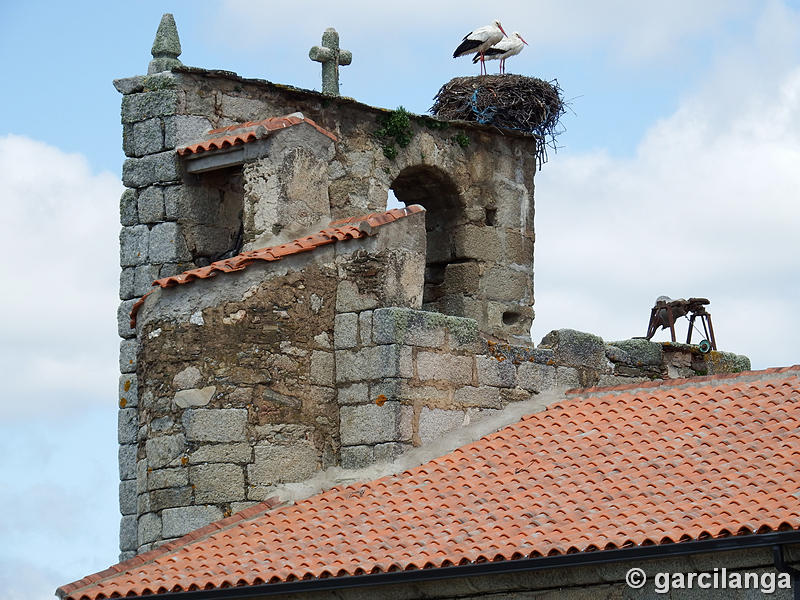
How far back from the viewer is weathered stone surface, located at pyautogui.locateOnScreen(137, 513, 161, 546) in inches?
479

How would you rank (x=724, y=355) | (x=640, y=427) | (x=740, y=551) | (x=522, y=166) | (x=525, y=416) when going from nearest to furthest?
(x=740, y=551) < (x=640, y=427) < (x=525, y=416) < (x=724, y=355) < (x=522, y=166)

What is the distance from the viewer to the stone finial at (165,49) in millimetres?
14789

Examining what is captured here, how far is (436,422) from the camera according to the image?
40.5 ft

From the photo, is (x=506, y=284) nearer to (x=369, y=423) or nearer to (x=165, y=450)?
(x=369, y=423)

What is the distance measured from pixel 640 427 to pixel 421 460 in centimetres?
176

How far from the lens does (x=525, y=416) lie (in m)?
12.6

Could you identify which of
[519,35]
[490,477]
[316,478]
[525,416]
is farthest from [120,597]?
[519,35]

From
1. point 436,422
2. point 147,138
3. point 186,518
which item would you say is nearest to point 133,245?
point 147,138

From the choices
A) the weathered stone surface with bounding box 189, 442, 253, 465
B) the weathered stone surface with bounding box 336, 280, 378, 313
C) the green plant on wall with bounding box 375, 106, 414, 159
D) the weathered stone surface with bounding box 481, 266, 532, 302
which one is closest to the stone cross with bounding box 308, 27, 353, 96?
the green plant on wall with bounding box 375, 106, 414, 159

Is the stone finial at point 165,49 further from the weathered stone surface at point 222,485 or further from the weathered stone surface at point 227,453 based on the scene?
the weathered stone surface at point 222,485

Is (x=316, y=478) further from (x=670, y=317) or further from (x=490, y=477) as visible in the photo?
(x=670, y=317)

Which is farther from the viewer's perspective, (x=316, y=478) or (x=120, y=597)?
(x=316, y=478)

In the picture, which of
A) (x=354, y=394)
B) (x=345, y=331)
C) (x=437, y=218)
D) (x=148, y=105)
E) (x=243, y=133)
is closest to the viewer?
(x=354, y=394)

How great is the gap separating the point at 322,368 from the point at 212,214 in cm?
273
